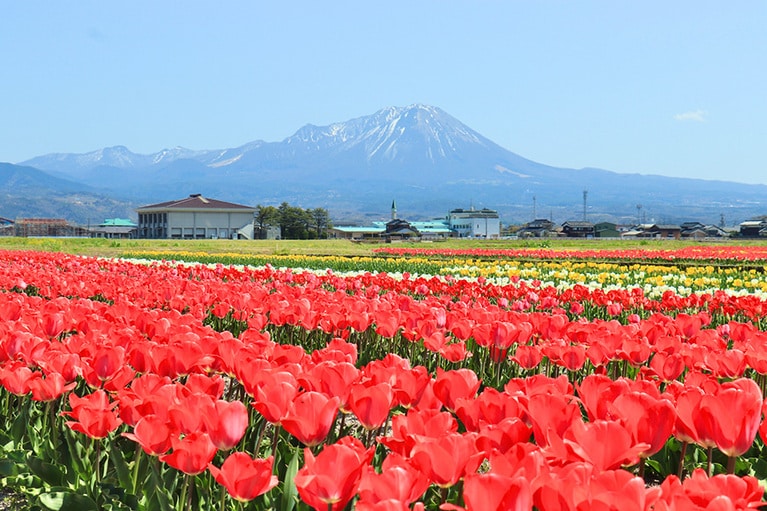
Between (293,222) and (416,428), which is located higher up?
(293,222)

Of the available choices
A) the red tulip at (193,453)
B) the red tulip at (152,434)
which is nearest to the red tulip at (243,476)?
the red tulip at (193,453)

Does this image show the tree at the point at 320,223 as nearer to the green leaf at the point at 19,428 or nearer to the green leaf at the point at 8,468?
the green leaf at the point at 19,428

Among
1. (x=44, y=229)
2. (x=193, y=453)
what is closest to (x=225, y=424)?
(x=193, y=453)

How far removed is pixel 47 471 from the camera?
309 centimetres

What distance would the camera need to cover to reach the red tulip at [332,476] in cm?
184

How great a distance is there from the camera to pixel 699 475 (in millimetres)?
1806

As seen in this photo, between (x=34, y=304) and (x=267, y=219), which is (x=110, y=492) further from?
(x=267, y=219)

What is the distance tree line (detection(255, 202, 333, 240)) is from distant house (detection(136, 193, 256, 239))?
4.39 metres

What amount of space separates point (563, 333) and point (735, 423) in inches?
116

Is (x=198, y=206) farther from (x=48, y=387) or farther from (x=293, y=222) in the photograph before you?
(x=48, y=387)

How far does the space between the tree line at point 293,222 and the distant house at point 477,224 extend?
42.4 meters

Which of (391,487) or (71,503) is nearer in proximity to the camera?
(391,487)

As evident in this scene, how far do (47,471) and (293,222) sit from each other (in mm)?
98257

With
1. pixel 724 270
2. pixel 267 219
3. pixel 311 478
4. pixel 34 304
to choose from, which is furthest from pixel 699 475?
pixel 267 219
